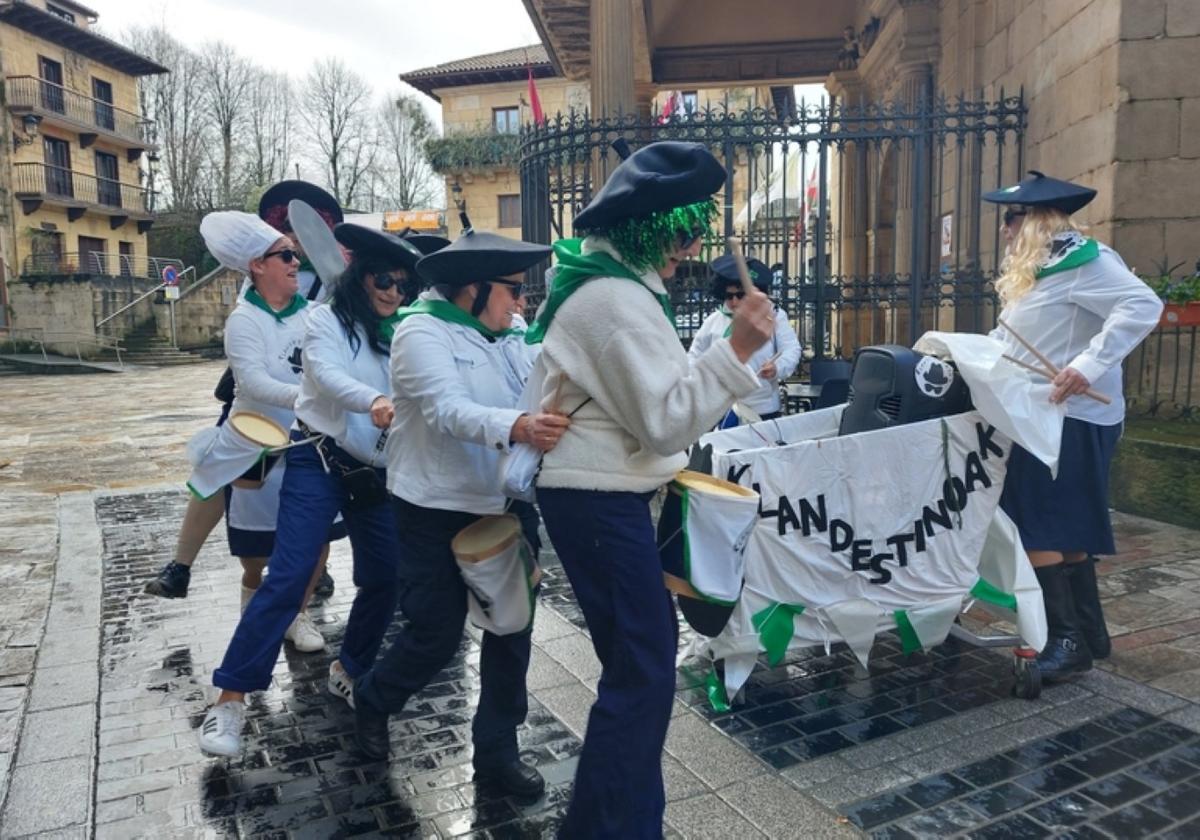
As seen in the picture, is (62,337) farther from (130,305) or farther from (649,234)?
(649,234)

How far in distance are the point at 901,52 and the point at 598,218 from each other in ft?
34.8

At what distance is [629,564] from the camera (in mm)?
2564

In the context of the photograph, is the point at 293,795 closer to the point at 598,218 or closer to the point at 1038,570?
the point at 598,218

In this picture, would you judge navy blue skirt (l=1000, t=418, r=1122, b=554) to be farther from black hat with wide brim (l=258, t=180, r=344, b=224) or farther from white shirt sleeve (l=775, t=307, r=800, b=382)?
black hat with wide brim (l=258, t=180, r=344, b=224)

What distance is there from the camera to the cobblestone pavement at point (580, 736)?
3023 millimetres

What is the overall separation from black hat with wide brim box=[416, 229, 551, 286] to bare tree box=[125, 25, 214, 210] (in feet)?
177

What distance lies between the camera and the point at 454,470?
316cm

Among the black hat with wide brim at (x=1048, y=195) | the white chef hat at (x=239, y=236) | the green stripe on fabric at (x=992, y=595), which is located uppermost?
the black hat with wide brim at (x=1048, y=195)

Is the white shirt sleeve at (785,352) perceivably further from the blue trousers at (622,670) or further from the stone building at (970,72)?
the blue trousers at (622,670)

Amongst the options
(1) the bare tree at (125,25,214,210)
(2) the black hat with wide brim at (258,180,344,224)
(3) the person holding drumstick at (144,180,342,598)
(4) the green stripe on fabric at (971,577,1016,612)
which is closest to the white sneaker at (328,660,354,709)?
(3) the person holding drumstick at (144,180,342,598)

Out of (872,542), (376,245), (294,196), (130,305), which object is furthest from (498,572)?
(130,305)

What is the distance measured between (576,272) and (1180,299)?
577 centimetres

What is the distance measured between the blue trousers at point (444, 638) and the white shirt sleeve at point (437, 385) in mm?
352

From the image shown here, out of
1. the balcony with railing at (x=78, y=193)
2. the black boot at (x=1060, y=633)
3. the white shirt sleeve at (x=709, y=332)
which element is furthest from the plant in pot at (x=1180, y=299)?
the balcony with railing at (x=78, y=193)
